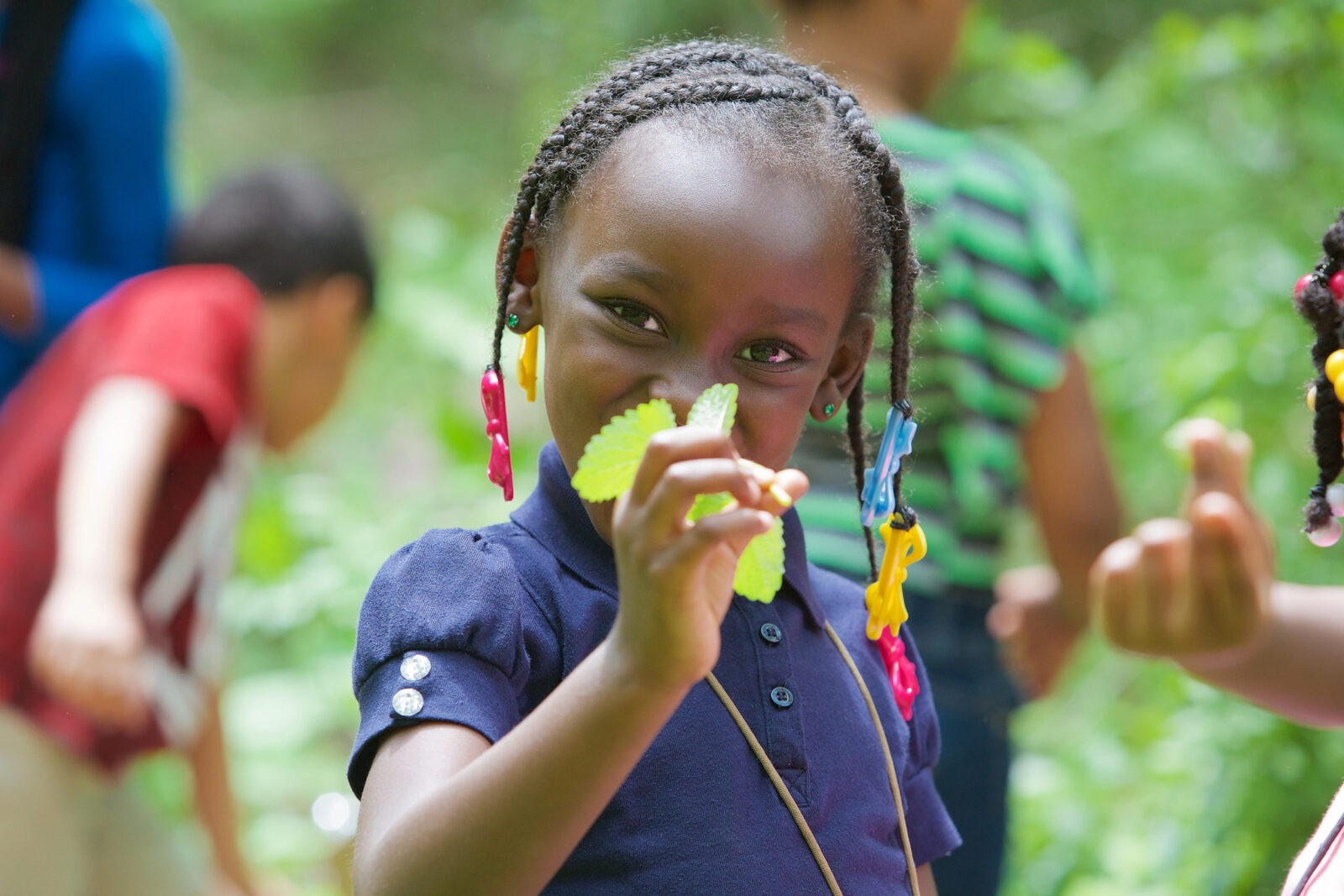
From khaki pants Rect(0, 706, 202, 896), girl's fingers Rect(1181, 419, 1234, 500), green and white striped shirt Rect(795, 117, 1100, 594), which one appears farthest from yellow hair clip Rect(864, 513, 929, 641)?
khaki pants Rect(0, 706, 202, 896)

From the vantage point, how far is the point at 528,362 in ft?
3.50

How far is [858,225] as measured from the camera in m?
0.99

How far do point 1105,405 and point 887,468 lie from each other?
237cm

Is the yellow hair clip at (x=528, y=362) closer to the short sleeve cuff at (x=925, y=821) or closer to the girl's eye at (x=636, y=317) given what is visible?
the girl's eye at (x=636, y=317)

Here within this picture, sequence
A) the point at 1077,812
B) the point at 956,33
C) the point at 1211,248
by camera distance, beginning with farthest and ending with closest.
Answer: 1. the point at 1211,248
2. the point at 1077,812
3. the point at 956,33

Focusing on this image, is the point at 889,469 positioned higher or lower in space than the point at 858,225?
lower

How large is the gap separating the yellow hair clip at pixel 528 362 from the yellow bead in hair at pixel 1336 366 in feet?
2.10

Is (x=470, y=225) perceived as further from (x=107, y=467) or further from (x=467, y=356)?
(x=107, y=467)

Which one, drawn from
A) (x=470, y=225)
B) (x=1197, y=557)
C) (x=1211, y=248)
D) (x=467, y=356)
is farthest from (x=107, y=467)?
(x=470, y=225)

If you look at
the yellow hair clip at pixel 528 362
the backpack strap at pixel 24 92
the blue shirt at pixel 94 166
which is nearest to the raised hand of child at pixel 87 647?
the blue shirt at pixel 94 166

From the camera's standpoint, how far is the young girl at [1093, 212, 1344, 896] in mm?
1221

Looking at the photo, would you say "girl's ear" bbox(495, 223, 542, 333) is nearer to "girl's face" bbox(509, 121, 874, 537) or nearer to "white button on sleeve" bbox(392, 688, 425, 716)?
"girl's face" bbox(509, 121, 874, 537)

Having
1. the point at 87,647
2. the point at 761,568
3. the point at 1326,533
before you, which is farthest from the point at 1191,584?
the point at 87,647

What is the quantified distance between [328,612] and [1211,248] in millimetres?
2239
